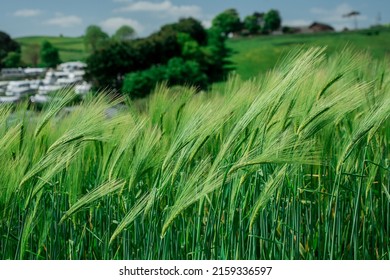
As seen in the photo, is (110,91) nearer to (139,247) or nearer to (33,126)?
(33,126)

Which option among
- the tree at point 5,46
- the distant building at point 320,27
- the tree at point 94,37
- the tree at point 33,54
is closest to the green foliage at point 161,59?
the tree at point 94,37

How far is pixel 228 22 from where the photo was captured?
39.5 meters

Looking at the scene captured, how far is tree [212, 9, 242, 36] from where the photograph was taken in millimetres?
38750

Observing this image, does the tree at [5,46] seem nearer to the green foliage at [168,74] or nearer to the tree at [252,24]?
the green foliage at [168,74]

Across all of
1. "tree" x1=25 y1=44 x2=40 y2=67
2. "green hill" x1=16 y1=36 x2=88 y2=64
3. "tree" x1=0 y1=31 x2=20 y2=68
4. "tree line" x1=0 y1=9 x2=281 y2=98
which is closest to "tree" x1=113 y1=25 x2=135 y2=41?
"tree line" x1=0 y1=9 x2=281 y2=98

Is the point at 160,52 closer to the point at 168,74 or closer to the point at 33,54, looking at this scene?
the point at 168,74

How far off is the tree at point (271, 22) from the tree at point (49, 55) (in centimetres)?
1449

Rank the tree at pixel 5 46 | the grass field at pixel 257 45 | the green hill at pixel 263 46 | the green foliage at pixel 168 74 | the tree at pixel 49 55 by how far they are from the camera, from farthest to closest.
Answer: the green hill at pixel 263 46, the grass field at pixel 257 45, the tree at pixel 49 55, the green foliage at pixel 168 74, the tree at pixel 5 46

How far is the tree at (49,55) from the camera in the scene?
29344mm

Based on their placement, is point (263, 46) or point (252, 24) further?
point (263, 46)

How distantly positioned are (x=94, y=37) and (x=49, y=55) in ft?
12.5

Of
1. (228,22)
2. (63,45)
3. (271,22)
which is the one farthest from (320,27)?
(63,45)

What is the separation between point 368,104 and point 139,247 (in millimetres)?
696

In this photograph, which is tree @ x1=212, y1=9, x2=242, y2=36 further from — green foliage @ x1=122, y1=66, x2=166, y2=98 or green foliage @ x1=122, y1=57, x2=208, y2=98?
green foliage @ x1=122, y1=66, x2=166, y2=98
